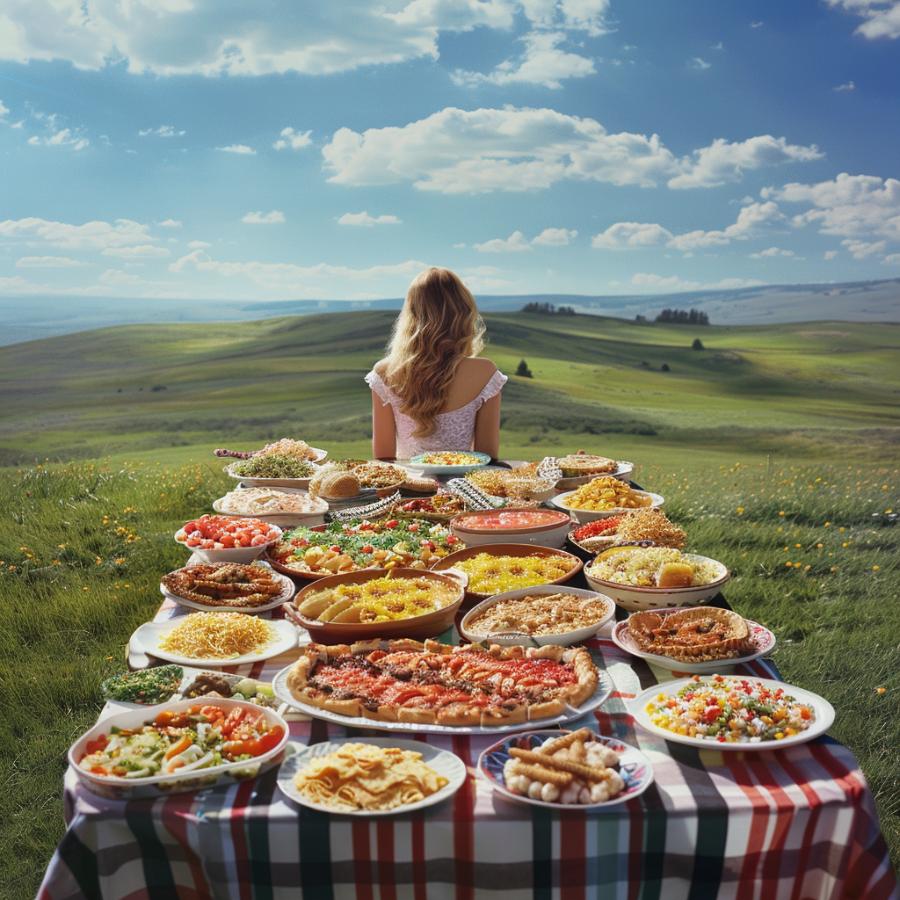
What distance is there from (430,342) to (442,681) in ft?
12.7

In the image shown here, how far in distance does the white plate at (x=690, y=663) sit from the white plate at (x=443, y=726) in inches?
12.0

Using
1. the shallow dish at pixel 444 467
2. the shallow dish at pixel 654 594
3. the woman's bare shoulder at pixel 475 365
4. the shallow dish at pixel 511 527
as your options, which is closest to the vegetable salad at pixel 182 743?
the shallow dish at pixel 654 594

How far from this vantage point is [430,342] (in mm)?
5973

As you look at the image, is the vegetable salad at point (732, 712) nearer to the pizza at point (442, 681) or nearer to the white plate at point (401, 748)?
the pizza at point (442, 681)

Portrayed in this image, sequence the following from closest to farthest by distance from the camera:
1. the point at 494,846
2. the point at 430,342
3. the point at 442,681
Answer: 1. the point at 494,846
2. the point at 442,681
3. the point at 430,342

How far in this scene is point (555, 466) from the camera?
5.19 metres

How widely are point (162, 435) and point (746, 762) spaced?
20678 millimetres

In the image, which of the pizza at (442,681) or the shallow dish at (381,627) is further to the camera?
the shallow dish at (381,627)

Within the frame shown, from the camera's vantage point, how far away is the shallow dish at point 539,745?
1.88m

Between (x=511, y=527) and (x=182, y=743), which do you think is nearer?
(x=182, y=743)

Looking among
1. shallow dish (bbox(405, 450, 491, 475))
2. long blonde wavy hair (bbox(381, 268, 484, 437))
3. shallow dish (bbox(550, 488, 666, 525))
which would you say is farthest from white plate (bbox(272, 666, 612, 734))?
long blonde wavy hair (bbox(381, 268, 484, 437))

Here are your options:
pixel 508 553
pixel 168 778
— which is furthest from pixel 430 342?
pixel 168 778

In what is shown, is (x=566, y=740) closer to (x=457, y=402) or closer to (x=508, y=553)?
(x=508, y=553)

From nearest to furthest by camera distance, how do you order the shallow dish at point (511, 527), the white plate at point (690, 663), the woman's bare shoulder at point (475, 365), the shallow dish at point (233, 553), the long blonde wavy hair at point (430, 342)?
the white plate at point (690, 663), the shallow dish at point (233, 553), the shallow dish at point (511, 527), the long blonde wavy hair at point (430, 342), the woman's bare shoulder at point (475, 365)
